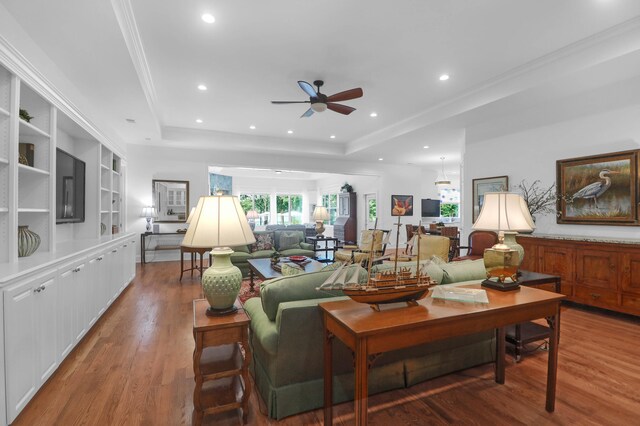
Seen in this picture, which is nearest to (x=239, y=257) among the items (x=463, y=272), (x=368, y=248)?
(x=368, y=248)

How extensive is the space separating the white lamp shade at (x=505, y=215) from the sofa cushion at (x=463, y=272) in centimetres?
34

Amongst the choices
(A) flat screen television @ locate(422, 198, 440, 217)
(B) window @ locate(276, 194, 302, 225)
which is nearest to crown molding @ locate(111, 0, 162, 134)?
(A) flat screen television @ locate(422, 198, 440, 217)

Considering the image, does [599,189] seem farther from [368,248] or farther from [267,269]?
[267,269]

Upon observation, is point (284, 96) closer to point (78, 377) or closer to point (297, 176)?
point (78, 377)

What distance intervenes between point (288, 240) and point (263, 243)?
523 millimetres

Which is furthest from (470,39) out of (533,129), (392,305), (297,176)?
(297,176)

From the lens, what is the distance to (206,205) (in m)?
1.80

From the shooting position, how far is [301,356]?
1.82 m

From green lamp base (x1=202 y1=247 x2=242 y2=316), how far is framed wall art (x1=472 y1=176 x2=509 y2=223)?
4.72 meters

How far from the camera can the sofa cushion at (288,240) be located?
604cm

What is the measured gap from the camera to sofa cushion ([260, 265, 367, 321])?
184cm

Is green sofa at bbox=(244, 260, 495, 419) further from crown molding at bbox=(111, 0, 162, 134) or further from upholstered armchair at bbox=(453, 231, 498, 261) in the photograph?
upholstered armchair at bbox=(453, 231, 498, 261)

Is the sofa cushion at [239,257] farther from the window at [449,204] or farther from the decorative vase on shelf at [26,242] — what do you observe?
the window at [449,204]

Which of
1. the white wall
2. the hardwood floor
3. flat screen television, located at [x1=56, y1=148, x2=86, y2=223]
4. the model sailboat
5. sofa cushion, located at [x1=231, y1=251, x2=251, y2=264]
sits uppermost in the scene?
the white wall
